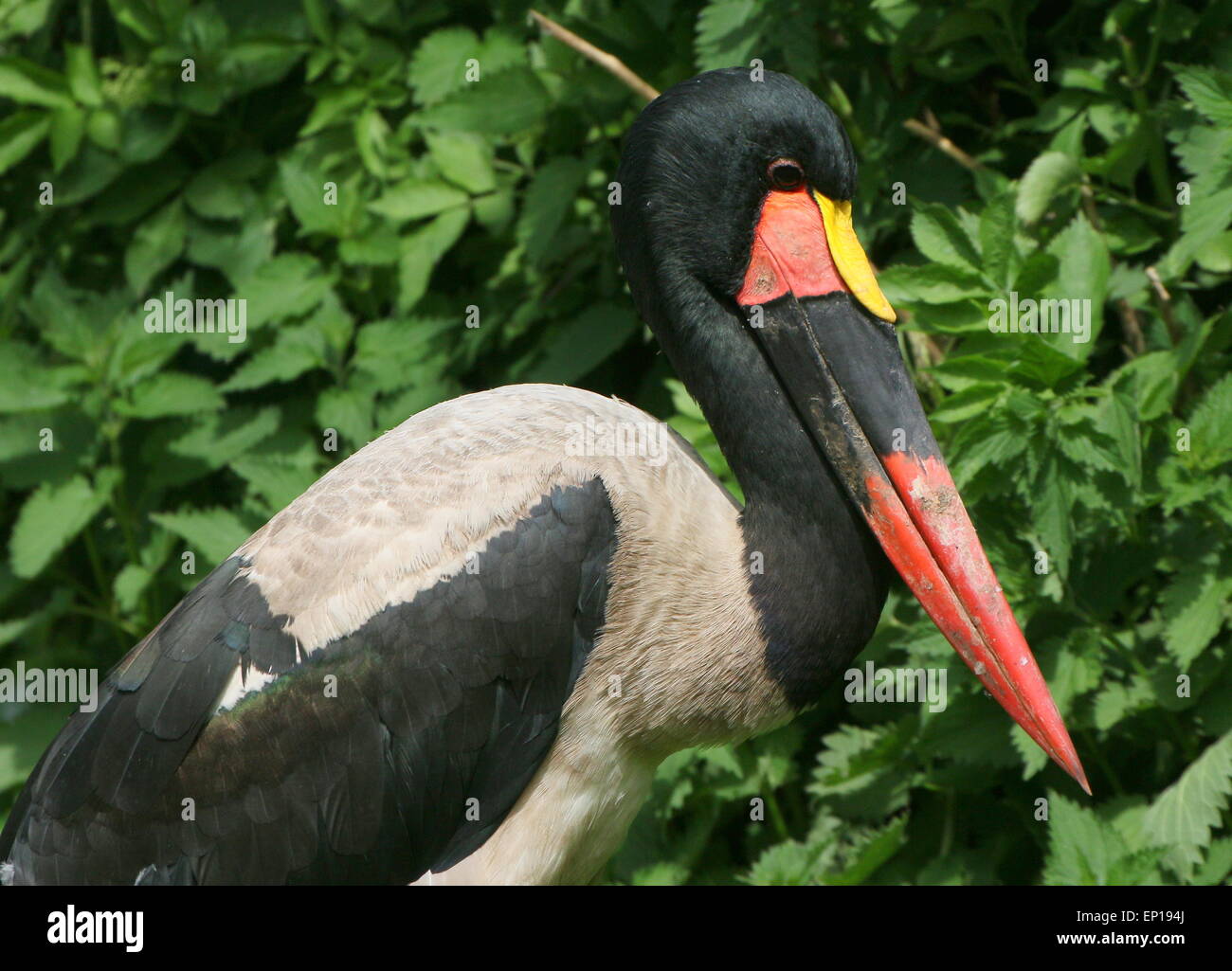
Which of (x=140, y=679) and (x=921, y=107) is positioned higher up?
(x=921, y=107)

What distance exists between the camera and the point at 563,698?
219cm

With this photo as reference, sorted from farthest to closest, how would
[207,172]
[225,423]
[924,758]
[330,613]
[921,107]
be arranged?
1. [207,172]
2. [225,423]
3. [921,107]
4. [924,758]
5. [330,613]

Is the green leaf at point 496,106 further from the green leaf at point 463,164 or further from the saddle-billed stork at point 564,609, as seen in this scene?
the saddle-billed stork at point 564,609

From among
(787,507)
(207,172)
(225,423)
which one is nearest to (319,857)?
(787,507)

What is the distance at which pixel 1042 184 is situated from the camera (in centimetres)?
273

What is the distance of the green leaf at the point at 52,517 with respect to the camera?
339 centimetres

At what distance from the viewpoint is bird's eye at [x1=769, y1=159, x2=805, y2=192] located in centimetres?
220

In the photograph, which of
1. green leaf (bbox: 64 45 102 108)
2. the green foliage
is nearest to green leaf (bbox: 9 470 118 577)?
the green foliage

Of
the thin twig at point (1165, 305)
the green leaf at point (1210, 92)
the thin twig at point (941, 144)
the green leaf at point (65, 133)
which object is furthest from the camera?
the green leaf at point (65, 133)

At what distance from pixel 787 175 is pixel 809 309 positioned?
0.64ft

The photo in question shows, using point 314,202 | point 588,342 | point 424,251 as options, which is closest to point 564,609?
point 588,342

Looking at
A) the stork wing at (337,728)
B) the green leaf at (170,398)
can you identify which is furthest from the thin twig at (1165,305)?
the green leaf at (170,398)

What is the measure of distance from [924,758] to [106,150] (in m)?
2.48

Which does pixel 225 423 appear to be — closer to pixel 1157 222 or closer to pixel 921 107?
pixel 921 107
